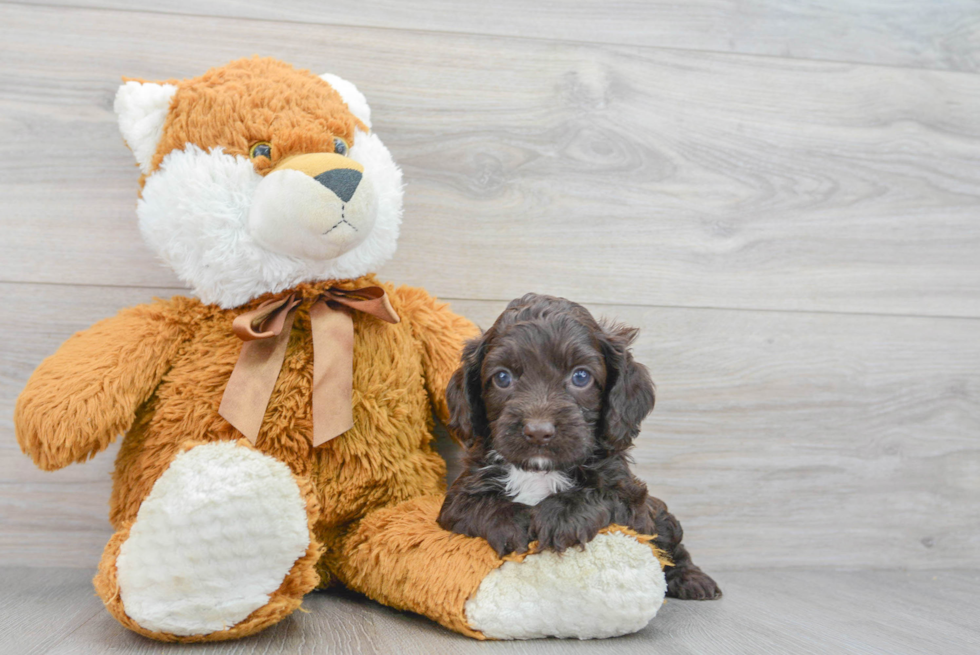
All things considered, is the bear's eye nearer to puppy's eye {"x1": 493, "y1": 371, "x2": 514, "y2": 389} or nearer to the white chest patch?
puppy's eye {"x1": 493, "y1": 371, "x2": 514, "y2": 389}

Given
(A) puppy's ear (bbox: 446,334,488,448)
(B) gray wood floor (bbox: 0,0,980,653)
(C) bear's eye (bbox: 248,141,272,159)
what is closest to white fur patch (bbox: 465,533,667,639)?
(A) puppy's ear (bbox: 446,334,488,448)

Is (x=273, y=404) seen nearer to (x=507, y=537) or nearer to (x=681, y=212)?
(x=507, y=537)

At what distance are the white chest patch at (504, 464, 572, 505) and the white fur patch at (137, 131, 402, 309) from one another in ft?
1.63

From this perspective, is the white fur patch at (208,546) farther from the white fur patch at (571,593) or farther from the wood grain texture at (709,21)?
the wood grain texture at (709,21)

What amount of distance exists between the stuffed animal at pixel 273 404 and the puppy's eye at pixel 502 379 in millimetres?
248

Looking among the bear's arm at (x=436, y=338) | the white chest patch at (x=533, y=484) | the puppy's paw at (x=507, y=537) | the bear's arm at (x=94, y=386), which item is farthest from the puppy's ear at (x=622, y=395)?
the bear's arm at (x=94, y=386)

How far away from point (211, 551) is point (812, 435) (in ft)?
4.73

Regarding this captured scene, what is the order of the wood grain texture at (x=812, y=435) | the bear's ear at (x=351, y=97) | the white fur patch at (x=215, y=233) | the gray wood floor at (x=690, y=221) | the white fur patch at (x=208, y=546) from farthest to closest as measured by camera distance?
1. the wood grain texture at (x=812, y=435)
2. the gray wood floor at (x=690, y=221)
3. the bear's ear at (x=351, y=97)
4. the white fur patch at (x=215, y=233)
5. the white fur patch at (x=208, y=546)

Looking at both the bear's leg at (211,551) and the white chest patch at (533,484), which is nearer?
the bear's leg at (211,551)

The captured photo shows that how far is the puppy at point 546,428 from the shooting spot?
4.05 feet

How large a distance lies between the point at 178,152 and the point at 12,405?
734 millimetres

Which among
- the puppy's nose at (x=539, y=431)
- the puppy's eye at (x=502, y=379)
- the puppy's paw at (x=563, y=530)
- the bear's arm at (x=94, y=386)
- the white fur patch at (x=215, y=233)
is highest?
the white fur patch at (x=215, y=233)

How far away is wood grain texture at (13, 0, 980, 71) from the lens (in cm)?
173

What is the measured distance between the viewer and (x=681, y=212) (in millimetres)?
1859
